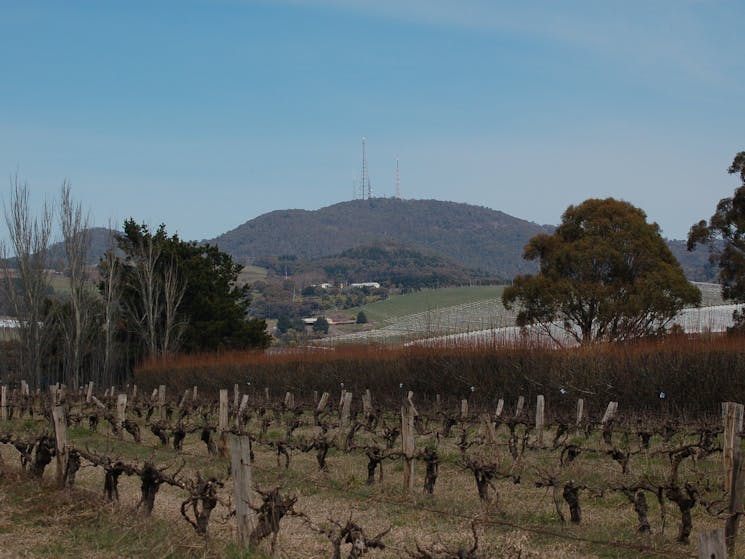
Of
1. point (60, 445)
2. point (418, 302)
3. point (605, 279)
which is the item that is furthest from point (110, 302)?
point (418, 302)

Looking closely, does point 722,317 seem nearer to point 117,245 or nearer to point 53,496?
point 117,245

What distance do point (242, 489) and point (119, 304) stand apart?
4688 cm

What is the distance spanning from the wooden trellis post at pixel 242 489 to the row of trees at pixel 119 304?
142ft

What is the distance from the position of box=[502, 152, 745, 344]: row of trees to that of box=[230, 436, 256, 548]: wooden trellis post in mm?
27726

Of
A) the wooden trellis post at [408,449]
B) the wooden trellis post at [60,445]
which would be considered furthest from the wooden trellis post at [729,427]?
the wooden trellis post at [60,445]

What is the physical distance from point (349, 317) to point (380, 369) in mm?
91549

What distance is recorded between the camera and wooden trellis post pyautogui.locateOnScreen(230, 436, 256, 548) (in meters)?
9.32

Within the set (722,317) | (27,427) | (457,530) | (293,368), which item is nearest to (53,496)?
(457,530)

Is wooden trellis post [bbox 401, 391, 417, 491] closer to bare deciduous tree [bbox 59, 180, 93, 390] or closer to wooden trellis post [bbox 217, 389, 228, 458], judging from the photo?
wooden trellis post [bbox 217, 389, 228, 458]

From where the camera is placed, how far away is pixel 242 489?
9.34 metres

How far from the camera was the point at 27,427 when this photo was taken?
92.8ft

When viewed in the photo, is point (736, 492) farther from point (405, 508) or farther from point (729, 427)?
point (405, 508)

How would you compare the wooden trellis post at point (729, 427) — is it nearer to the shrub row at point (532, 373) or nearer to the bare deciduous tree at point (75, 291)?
the shrub row at point (532, 373)

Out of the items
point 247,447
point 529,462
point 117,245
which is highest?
point 117,245
